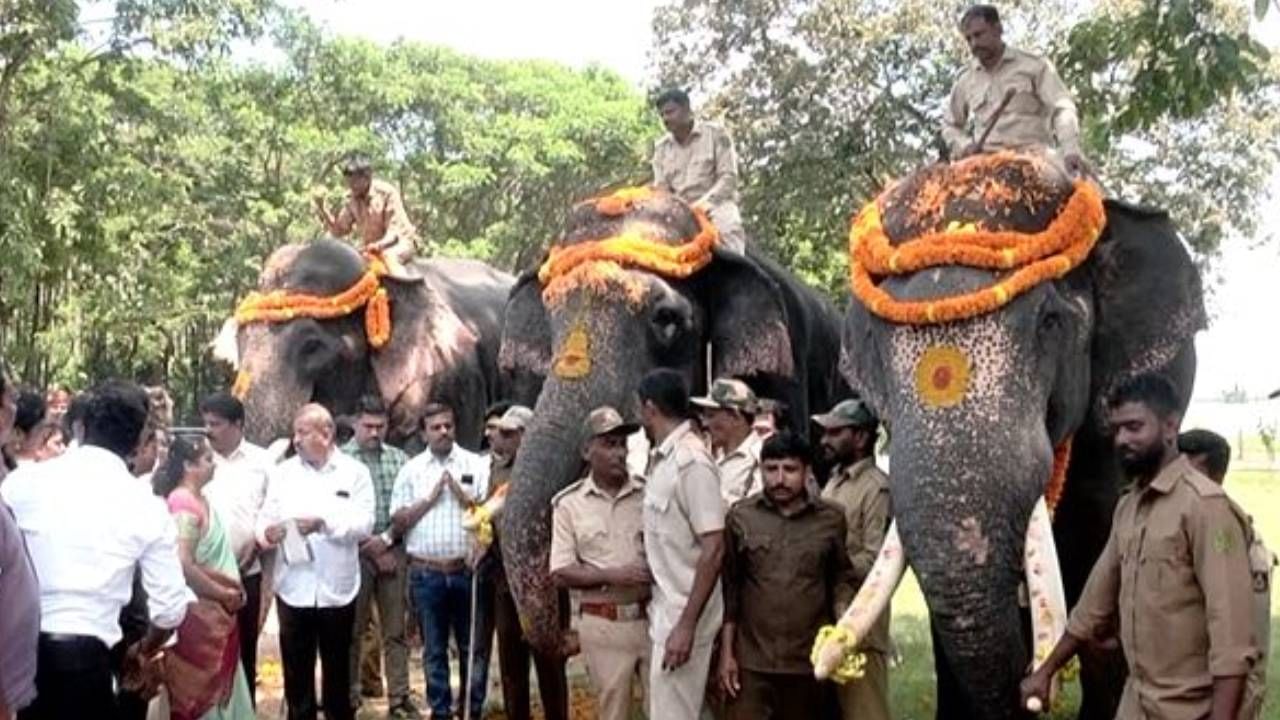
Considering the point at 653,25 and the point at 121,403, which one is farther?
the point at 653,25

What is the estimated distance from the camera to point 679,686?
639 centimetres

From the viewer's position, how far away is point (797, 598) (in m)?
6.29

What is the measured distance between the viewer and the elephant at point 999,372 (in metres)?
6.09

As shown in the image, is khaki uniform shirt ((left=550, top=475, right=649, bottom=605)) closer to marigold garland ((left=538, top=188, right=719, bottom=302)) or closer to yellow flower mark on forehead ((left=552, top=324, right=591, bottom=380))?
yellow flower mark on forehead ((left=552, top=324, right=591, bottom=380))

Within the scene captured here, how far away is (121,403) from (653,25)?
20193mm

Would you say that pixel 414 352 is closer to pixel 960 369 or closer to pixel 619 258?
A: pixel 619 258

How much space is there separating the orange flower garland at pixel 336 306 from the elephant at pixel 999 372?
442 cm

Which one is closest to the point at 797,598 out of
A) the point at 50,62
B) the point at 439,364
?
the point at 439,364

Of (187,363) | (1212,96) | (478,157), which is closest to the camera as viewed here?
(1212,96)

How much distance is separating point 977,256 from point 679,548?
156 centimetres

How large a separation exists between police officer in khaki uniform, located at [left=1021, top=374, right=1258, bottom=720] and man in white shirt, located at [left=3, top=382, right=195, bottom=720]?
110 inches

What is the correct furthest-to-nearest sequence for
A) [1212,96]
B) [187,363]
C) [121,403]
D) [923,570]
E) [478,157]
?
[187,363] → [478,157] → [1212,96] → [923,570] → [121,403]

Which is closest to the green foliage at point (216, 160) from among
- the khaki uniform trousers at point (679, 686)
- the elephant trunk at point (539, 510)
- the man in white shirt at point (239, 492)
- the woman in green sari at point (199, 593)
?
the man in white shirt at point (239, 492)

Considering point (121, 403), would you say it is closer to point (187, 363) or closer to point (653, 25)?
point (653, 25)
